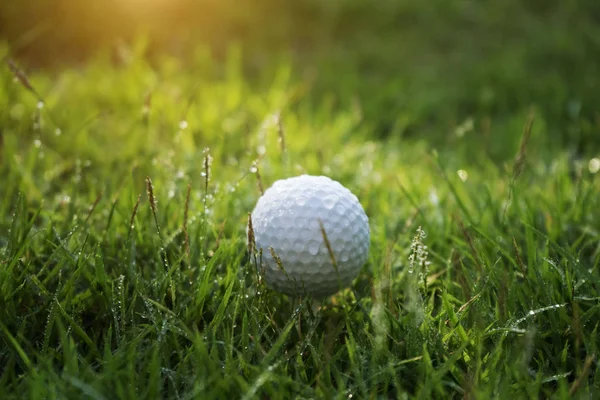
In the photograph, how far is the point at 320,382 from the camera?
4.33ft

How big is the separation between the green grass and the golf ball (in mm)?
76

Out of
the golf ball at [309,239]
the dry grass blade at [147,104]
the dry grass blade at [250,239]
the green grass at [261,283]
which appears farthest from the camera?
the dry grass blade at [147,104]

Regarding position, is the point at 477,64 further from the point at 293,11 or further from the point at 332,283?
the point at 332,283

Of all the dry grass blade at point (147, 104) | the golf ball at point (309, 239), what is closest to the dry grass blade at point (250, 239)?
the golf ball at point (309, 239)

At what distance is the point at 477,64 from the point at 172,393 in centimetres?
447

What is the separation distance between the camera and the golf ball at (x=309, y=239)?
161 cm

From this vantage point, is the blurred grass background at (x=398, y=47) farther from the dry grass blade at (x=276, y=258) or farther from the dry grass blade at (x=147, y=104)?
the dry grass blade at (x=276, y=258)

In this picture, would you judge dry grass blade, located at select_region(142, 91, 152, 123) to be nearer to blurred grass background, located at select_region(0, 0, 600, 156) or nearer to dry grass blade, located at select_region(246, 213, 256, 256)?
dry grass blade, located at select_region(246, 213, 256, 256)

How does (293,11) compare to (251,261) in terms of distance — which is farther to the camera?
(293,11)

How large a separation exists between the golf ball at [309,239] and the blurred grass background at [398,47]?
199 centimetres

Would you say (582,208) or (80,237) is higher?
(80,237)

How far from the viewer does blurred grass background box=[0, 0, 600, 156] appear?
4090 mm

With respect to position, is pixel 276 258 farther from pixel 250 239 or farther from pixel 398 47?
pixel 398 47

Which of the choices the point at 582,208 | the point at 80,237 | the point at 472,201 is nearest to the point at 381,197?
the point at 472,201
